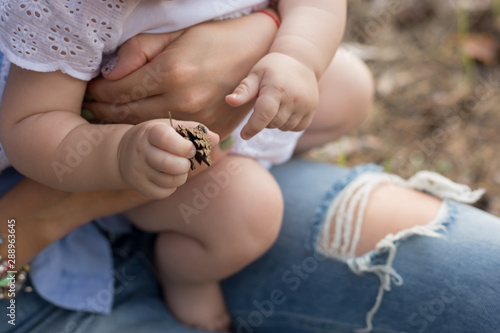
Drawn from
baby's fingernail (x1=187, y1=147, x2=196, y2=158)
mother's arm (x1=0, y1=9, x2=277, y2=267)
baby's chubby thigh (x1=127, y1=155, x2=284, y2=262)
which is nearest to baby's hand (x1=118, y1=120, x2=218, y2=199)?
baby's fingernail (x1=187, y1=147, x2=196, y2=158)

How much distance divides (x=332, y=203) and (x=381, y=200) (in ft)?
0.34

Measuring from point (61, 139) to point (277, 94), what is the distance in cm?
34

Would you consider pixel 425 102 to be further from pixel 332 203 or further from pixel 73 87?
pixel 73 87

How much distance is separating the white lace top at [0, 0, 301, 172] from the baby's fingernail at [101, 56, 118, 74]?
0.01 m

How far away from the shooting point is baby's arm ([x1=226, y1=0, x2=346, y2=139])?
75 centimetres

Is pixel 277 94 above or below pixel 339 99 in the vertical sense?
above

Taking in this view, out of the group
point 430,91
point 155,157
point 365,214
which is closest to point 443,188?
point 365,214

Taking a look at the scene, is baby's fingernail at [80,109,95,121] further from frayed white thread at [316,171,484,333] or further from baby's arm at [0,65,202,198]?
frayed white thread at [316,171,484,333]

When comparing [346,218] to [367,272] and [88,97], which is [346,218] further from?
[88,97]

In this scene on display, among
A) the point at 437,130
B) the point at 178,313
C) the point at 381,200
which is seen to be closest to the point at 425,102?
the point at 437,130

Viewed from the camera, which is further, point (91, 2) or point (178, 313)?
point (178, 313)

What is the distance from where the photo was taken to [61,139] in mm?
790

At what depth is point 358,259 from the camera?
1.01 meters

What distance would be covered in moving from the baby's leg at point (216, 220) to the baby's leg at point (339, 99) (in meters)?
0.30
